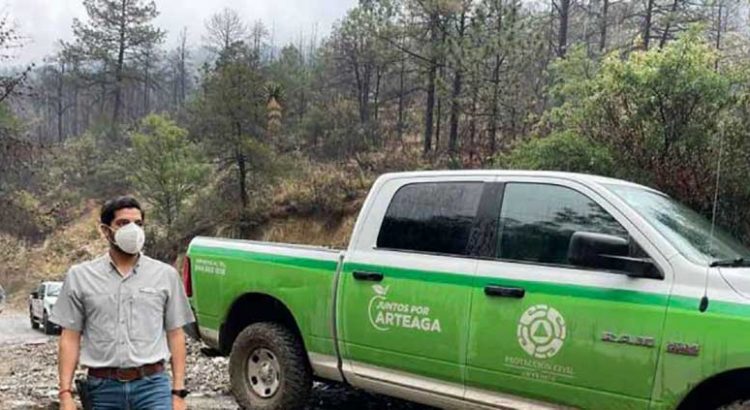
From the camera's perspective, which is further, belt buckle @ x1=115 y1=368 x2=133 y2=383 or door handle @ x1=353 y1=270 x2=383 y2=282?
door handle @ x1=353 y1=270 x2=383 y2=282

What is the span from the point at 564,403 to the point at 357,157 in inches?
1059

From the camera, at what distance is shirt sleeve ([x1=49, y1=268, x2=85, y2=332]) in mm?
3227

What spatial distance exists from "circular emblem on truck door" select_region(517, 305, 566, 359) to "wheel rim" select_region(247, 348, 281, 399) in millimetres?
2271

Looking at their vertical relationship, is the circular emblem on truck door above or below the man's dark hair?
below

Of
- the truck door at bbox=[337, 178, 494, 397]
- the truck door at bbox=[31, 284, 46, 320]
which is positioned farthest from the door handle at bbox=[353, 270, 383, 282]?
the truck door at bbox=[31, 284, 46, 320]

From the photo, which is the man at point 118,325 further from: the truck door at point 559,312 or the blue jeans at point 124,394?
the truck door at point 559,312

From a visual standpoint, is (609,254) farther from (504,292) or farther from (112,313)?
(112,313)

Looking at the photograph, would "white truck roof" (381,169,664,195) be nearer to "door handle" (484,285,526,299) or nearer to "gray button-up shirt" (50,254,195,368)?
"door handle" (484,285,526,299)

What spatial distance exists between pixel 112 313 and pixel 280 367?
99.8 inches

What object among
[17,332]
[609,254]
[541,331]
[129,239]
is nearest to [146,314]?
[129,239]

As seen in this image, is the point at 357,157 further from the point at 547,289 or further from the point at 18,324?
the point at 547,289

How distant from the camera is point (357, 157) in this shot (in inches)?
1210

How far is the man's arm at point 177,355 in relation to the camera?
340 cm

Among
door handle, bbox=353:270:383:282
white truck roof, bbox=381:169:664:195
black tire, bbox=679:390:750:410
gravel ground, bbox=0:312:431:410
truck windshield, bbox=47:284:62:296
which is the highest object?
white truck roof, bbox=381:169:664:195
